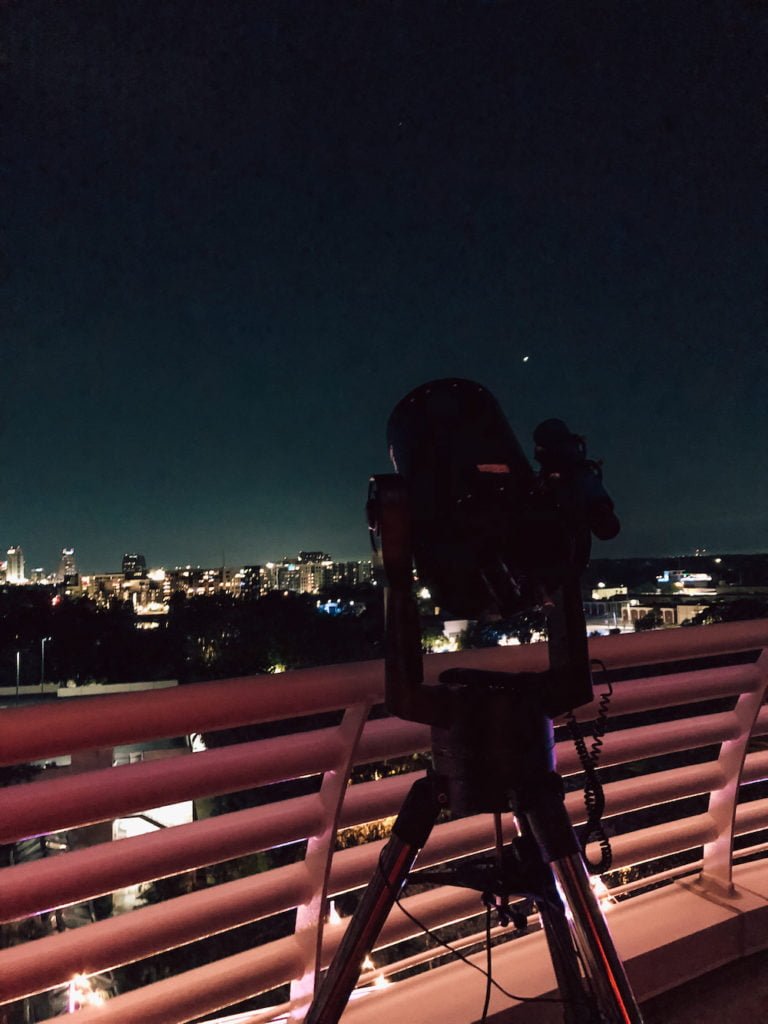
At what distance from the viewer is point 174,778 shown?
1141 millimetres

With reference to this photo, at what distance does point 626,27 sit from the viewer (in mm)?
5617

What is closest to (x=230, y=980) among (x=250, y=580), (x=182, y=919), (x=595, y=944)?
(x=182, y=919)

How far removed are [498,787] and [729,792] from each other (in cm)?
144

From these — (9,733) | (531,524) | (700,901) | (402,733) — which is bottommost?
(700,901)

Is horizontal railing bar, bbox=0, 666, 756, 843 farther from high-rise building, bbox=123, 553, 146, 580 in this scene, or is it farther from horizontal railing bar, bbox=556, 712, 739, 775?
high-rise building, bbox=123, 553, 146, 580

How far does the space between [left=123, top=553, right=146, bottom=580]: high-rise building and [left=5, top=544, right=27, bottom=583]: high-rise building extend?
1096cm

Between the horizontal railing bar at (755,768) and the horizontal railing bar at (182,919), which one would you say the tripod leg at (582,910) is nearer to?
the horizontal railing bar at (182,919)

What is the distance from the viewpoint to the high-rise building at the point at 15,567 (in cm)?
7278

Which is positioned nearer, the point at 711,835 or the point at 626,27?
the point at 711,835

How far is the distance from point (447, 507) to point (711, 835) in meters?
1.70

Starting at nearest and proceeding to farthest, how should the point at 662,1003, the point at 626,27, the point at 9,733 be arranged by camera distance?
the point at 9,733 < the point at 662,1003 < the point at 626,27

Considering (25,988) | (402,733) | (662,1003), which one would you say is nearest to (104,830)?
(25,988)

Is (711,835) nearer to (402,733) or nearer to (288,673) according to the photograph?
(402,733)

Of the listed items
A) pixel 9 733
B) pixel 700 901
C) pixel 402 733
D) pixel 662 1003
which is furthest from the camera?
pixel 700 901
